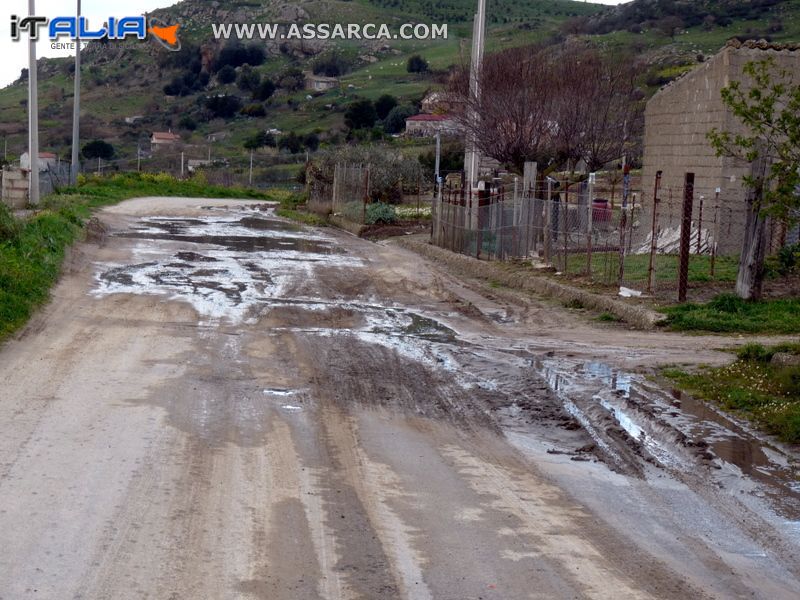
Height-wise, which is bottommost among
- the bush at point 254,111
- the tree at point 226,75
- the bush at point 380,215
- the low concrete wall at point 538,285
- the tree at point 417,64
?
the low concrete wall at point 538,285

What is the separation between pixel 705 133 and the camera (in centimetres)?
2247

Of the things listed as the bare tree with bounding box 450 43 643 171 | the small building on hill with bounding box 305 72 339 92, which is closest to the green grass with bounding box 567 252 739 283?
the bare tree with bounding box 450 43 643 171

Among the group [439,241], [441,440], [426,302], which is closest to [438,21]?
[439,241]

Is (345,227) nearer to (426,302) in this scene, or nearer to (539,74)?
(539,74)

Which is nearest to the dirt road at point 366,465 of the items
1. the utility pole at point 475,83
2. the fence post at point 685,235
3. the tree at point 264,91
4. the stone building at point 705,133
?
the fence post at point 685,235

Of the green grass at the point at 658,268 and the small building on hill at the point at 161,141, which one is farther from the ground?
the small building on hill at the point at 161,141

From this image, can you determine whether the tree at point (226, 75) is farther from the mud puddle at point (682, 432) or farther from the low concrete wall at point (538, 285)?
the mud puddle at point (682, 432)

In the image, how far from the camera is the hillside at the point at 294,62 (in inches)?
3317

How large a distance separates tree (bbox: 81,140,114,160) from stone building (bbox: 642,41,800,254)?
65110mm

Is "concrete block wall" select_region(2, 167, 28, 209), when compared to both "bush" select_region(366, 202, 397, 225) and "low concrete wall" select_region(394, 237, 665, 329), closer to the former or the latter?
"bush" select_region(366, 202, 397, 225)

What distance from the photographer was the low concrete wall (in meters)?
15.7

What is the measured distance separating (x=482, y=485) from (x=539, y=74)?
25.8m

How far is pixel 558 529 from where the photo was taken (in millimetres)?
6789

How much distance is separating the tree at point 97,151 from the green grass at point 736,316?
7396 centimetres
